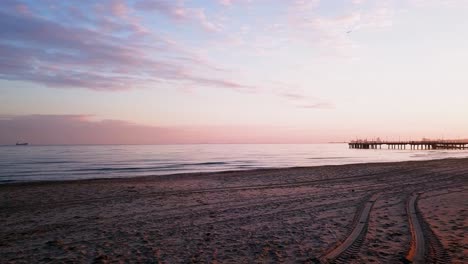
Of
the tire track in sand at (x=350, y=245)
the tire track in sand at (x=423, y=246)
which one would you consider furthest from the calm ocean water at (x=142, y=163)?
the tire track in sand at (x=423, y=246)

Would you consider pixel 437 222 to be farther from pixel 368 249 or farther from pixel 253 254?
pixel 253 254

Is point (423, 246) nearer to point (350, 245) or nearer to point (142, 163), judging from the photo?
point (350, 245)

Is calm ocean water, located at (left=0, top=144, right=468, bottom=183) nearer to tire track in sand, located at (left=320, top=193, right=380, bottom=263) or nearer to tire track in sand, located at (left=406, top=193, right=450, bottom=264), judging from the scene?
tire track in sand, located at (left=320, top=193, right=380, bottom=263)

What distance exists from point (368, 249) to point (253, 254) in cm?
234

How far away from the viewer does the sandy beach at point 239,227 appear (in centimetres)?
671

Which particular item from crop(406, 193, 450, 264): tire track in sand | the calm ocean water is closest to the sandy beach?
crop(406, 193, 450, 264): tire track in sand

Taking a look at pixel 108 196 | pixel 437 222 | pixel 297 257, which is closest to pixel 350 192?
pixel 437 222

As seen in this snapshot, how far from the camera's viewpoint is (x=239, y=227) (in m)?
9.10

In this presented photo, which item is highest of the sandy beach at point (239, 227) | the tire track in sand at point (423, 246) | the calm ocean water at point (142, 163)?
the tire track in sand at point (423, 246)

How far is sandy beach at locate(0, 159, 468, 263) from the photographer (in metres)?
6.71

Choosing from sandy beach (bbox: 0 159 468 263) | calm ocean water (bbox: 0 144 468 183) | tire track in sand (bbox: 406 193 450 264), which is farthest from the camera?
calm ocean water (bbox: 0 144 468 183)

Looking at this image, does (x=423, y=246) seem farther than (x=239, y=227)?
No

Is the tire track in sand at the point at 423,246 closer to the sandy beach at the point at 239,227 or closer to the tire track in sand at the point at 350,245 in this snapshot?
the sandy beach at the point at 239,227

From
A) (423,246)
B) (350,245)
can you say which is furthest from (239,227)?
(423,246)
